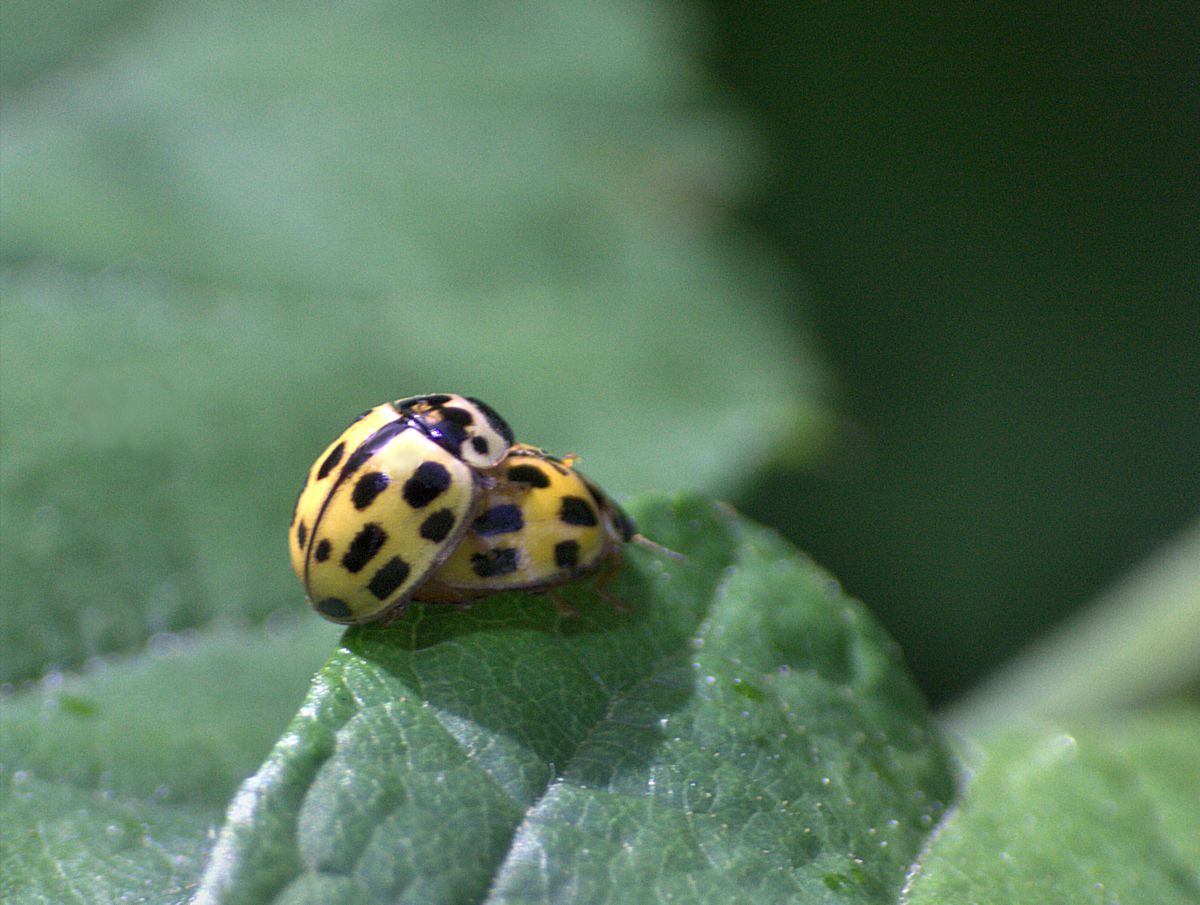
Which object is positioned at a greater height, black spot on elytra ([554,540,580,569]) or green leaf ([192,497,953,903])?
black spot on elytra ([554,540,580,569])

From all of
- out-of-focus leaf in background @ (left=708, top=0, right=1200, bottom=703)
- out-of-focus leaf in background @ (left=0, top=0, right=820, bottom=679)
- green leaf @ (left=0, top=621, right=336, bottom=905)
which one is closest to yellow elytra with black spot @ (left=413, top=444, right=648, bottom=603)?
green leaf @ (left=0, top=621, right=336, bottom=905)

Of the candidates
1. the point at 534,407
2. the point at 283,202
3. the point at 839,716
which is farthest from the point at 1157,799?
the point at 283,202

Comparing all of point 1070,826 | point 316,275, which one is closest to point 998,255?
point 316,275

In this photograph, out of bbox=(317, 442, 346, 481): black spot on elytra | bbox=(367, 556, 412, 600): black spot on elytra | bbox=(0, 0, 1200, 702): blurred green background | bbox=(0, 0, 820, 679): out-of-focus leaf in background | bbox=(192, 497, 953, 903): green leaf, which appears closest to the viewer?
bbox=(192, 497, 953, 903): green leaf

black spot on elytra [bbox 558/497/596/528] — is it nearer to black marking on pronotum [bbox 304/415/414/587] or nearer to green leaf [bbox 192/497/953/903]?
green leaf [bbox 192/497/953/903]

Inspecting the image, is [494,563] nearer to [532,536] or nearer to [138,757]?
[532,536]

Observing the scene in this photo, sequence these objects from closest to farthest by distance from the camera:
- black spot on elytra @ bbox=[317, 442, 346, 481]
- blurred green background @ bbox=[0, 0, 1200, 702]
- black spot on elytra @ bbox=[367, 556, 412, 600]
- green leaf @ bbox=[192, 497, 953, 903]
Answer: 1. green leaf @ bbox=[192, 497, 953, 903]
2. black spot on elytra @ bbox=[367, 556, 412, 600]
3. black spot on elytra @ bbox=[317, 442, 346, 481]
4. blurred green background @ bbox=[0, 0, 1200, 702]

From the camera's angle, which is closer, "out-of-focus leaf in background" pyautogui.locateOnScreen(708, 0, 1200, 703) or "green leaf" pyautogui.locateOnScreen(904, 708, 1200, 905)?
"green leaf" pyautogui.locateOnScreen(904, 708, 1200, 905)

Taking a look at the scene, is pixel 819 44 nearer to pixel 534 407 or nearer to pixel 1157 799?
pixel 534 407
